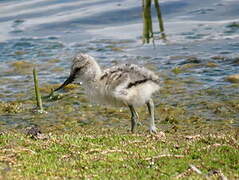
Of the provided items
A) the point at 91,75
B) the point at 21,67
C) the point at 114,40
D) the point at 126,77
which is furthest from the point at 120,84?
the point at 114,40

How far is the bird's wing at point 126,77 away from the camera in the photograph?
27.8 feet

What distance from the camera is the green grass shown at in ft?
20.2

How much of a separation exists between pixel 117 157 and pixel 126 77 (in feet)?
Result: 6.48

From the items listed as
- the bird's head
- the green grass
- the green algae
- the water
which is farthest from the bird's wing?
the green algae

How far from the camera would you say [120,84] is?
8438mm

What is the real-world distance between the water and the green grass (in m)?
2.85

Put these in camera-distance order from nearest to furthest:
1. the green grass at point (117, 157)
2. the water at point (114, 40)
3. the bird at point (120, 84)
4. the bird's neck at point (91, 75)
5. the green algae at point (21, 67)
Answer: the green grass at point (117, 157) → the bird at point (120, 84) → the bird's neck at point (91, 75) → the water at point (114, 40) → the green algae at point (21, 67)

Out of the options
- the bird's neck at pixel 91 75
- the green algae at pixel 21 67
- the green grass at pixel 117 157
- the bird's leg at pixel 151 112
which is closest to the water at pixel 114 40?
the green algae at pixel 21 67

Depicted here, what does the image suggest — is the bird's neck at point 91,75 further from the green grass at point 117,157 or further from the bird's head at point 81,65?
the green grass at point 117,157

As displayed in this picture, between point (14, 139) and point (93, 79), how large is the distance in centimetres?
162

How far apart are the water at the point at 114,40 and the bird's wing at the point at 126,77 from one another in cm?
201

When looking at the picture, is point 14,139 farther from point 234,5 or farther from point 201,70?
point 234,5

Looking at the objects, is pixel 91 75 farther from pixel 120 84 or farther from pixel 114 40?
pixel 114 40

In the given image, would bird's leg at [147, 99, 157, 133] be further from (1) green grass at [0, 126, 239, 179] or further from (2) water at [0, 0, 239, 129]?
(2) water at [0, 0, 239, 129]
